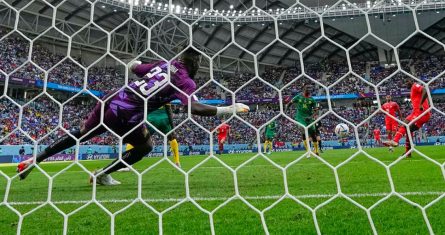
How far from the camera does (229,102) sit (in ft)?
54.1

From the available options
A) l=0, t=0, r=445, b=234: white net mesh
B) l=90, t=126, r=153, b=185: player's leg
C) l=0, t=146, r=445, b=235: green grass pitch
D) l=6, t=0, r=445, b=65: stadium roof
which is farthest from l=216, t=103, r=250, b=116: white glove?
l=6, t=0, r=445, b=65: stadium roof

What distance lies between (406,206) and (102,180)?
3318 millimetres

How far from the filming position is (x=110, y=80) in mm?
21969

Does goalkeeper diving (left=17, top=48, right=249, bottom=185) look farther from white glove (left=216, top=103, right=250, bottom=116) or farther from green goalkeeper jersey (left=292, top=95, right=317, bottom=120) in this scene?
green goalkeeper jersey (left=292, top=95, right=317, bottom=120)

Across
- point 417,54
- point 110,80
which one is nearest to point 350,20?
point 417,54

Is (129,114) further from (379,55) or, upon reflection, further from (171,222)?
(379,55)

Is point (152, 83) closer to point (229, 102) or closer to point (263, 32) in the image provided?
point (229, 102)

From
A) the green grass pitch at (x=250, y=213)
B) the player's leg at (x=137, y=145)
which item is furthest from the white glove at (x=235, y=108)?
the player's leg at (x=137, y=145)

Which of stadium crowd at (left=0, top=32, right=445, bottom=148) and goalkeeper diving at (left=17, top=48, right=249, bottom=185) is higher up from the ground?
goalkeeper diving at (left=17, top=48, right=249, bottom=185)

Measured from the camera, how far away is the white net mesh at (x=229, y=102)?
2.23 m

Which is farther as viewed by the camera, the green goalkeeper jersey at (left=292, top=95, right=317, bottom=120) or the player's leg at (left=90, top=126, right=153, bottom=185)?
the green goalkeeper jersey at (left=292, top=95, right=317, bottom=120)

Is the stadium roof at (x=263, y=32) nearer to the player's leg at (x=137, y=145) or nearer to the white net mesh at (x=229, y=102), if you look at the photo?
the white net mesh at (x=229, y=102)

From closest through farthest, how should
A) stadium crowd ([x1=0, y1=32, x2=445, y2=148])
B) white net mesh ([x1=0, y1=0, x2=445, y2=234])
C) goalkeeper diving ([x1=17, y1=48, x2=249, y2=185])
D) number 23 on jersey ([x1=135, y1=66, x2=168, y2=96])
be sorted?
white net mesh ([x1=0, y1=0, x2=445, y2=234]), goalkeeper diving ([x1=17, y1=48, x2=249, y2=185]), number 23 on jersey ([x1=135, y1=66, x2=168, y2=96]), stadium crowd ([x1=0, y1=32, x2=445, y2=148])

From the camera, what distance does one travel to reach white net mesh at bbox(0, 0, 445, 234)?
223cm
